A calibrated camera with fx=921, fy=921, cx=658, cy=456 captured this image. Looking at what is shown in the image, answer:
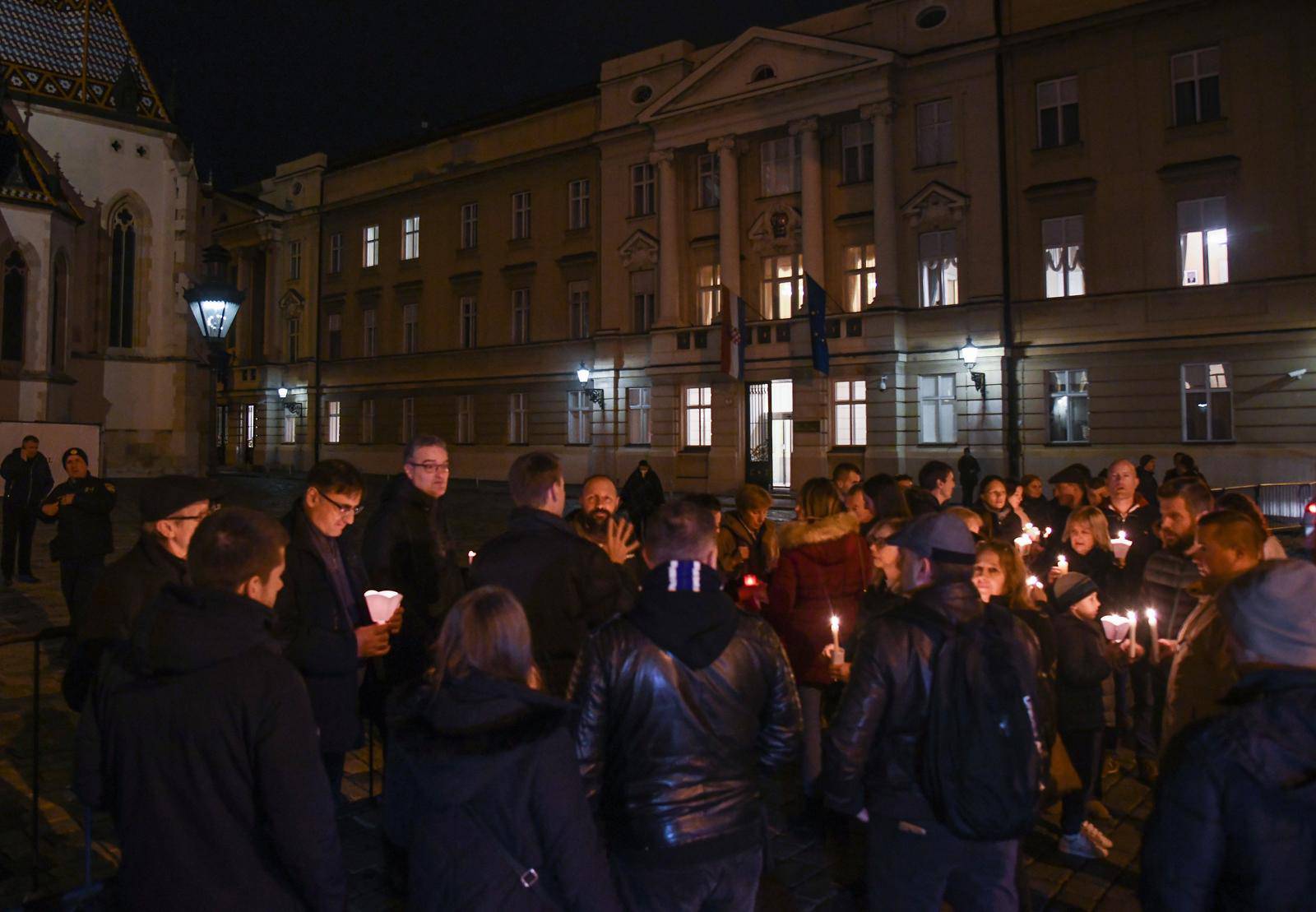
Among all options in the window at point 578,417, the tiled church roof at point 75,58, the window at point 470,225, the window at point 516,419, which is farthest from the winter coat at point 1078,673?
the tiled church roof at point 75,58

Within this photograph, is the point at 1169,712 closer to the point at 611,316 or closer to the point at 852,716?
the point at 852,716

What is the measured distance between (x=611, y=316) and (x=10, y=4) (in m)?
27.8

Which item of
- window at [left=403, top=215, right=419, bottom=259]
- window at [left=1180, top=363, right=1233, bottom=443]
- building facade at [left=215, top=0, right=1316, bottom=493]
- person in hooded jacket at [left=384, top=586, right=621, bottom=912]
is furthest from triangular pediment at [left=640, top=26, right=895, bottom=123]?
person in hooded jacket at [left=384, top=586, right=621, bottom=912]

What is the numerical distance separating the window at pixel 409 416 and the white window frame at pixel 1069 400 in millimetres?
25754

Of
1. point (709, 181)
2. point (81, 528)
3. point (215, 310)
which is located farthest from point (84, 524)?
point (709, 181)

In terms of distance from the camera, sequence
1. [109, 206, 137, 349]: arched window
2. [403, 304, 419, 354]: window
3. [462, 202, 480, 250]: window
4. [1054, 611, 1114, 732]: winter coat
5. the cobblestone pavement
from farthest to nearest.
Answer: [403, 304, 419, 354]: window → [462, 202, 480, 250]: window → [109, 206, 137, 349]: arched window → [1054, 611, 1114, 732]: winter coat → the cobblestone pavement

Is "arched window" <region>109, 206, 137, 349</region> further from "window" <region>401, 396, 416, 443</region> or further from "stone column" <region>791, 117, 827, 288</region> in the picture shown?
"stone column" <region>791, 117, 827, 288</region>

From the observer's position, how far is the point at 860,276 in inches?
1128

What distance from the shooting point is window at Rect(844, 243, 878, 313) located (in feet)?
93.1

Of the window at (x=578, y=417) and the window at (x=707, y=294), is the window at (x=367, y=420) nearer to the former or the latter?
the window at (x=578, y=417)

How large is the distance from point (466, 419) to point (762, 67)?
18010 millimetres

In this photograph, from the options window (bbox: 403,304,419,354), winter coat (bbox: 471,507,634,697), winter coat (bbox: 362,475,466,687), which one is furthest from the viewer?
window (bbox: 403,304,419,354)

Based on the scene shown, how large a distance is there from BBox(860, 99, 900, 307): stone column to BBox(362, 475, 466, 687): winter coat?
2397 cm

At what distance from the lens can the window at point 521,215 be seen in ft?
118
